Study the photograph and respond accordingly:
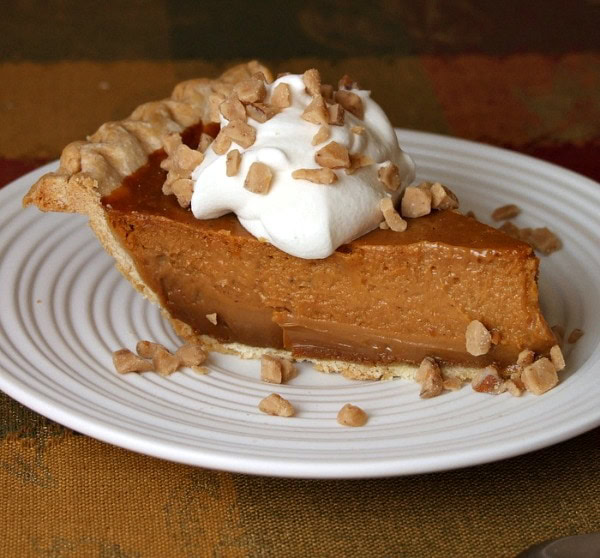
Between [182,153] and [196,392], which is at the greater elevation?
[182,153]

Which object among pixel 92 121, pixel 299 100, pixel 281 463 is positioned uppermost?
pixel 299 100

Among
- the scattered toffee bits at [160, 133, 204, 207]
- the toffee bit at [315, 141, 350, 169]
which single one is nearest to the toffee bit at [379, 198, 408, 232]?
the toffee bit at [315, 141, 350, 169]

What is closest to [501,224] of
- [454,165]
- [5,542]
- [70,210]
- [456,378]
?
[454,165]

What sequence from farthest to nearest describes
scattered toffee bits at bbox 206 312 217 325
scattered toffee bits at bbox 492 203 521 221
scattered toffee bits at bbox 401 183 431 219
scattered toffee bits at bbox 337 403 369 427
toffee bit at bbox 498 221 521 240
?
scattered toffee bits at bbox 492 203 521 221, toffee bit at bbox 498 221 521 240, scattered toffee bits at bbox 206 312 217 325, scattered toffee bits at bbox 401 183 431 219, scattered toffee bits at bbox 337 403 369 427

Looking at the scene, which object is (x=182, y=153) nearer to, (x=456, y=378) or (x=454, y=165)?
(x=456, y=378)

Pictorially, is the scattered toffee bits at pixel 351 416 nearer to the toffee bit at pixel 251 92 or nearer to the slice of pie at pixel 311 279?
the slice of pie at pixel 311 279

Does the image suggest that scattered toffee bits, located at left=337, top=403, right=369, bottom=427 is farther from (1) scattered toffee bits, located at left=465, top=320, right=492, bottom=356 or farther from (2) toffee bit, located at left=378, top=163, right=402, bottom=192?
(2) toffee bit, located at left=378, top=163, right=402, bottom=192

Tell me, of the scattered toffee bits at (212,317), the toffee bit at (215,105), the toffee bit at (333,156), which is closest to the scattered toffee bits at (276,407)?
the scattered toffee bits at (212,317)
